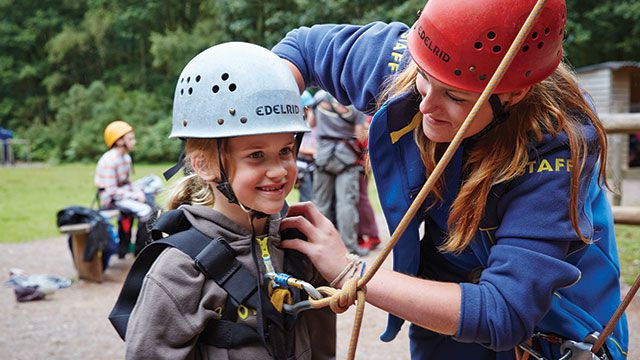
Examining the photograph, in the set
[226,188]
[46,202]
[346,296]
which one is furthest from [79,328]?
[46,202]

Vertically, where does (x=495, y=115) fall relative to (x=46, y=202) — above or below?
above

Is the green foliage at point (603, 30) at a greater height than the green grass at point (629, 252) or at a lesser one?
lesser

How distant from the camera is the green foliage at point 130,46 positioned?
20.2m

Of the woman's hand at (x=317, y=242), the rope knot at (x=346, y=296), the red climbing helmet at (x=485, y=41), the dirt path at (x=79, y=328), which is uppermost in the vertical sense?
the red climbing helmet at (x=485, y=41)

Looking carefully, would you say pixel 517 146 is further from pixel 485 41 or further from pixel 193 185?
pixel 193 185

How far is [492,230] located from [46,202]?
12451 millimetres

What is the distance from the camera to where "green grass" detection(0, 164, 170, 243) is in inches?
380

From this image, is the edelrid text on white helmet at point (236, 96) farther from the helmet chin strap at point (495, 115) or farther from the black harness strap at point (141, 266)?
the helmet chin strap at point (495, 115)

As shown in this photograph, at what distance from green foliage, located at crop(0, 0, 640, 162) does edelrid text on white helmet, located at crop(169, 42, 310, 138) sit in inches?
719

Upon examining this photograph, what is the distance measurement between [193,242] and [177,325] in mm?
261

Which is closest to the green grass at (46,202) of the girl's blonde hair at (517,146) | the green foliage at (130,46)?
the girl's blonde hair at (517,146)

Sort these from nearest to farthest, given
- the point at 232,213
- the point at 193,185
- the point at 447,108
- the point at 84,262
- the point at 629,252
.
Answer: the point at 447,108 < the point at 232,213 < the point at 193,185 < the point at 84,262 < the point at 629,252

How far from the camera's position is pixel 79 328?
520 centimetres

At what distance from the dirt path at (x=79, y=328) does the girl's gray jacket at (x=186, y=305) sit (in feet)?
9.16
